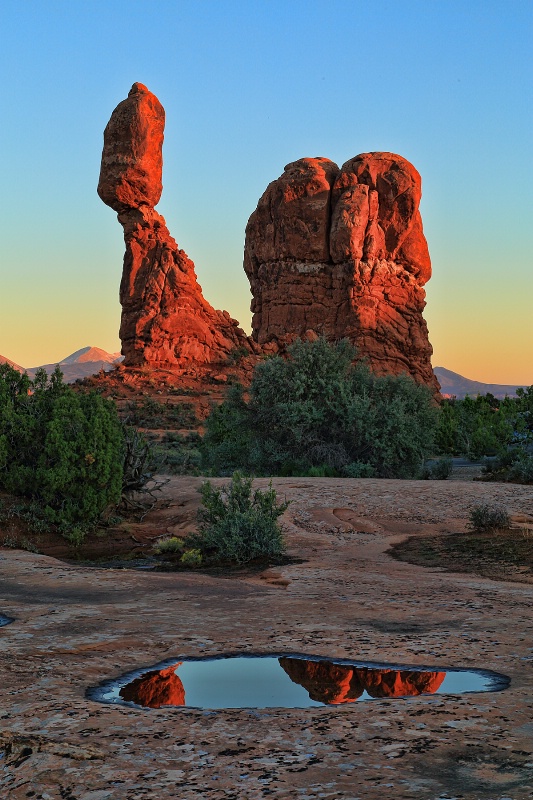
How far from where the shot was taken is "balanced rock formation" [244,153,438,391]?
57.7 metres

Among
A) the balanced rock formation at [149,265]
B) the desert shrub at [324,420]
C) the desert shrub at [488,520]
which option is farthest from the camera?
the balanced rock formation at [149,265]

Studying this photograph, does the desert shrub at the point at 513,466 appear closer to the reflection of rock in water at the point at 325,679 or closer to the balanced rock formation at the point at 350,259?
the reflection of rock in water at the point at 325,679

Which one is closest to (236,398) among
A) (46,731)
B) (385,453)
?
(385,453)

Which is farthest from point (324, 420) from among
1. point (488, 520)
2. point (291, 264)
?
point (291, 264)

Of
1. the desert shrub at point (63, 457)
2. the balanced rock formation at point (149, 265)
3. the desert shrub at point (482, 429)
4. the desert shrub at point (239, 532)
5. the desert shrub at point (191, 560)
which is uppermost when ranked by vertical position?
the balanced rock formation at point (149, 265)

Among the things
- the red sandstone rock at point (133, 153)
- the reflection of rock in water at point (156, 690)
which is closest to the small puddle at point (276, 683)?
the reflection of rock in water at point (156, 690)

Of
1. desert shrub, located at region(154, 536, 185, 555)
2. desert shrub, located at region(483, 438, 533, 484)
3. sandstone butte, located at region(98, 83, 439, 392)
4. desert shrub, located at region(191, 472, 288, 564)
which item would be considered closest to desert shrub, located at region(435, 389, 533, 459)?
desert shrub, located at region(483, 438, 533, 484)

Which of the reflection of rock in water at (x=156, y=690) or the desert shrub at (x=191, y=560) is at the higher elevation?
the desert shrub at (x=191, y=560)

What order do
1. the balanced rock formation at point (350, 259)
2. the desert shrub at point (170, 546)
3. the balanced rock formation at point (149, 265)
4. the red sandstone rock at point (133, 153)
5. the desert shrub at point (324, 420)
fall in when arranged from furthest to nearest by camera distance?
1. the balanced rock formation at point (350, 259)
2. the red sandstone rock at point (133, 153)
3. the balanced rock formation at point (149, 265)
4. the desert shrub at point (324, 420)
5. the desert shrub at point (170, 546)

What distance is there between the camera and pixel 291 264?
196 ft

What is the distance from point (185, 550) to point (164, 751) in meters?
7.98

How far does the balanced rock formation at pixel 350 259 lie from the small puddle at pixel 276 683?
51462mm

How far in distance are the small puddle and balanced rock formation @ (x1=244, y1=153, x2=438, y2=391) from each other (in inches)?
2026

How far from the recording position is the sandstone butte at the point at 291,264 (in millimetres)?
54188
